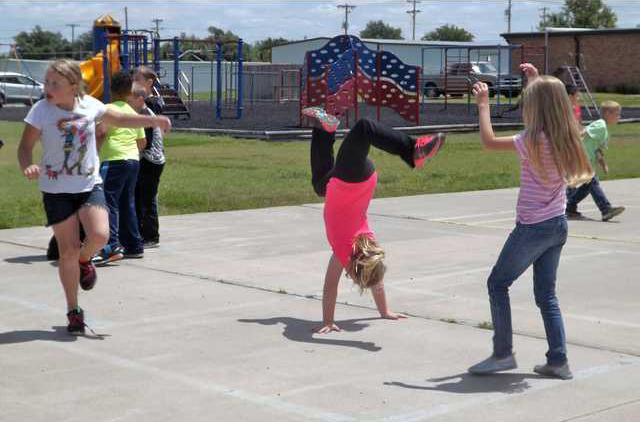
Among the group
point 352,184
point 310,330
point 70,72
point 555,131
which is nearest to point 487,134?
point 555,131

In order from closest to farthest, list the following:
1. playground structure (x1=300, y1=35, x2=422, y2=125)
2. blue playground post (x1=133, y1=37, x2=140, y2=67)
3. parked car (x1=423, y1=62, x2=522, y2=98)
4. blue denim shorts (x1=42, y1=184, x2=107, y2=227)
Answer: blue denim shorts (x1=42, y1=184, x2=107, y2=227) < playground structure (x1=300, y1=35, x2=422, y2=125) < blue playground post (x1=133, y1=37, x2=140, y2=67) < parked car (x1=423, y1=62, x2=522, y2=98)

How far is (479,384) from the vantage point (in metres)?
5.90

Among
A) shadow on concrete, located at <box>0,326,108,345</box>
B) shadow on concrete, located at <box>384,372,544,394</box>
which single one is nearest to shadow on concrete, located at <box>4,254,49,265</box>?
shadow on concrete, located at <box>0,326,108,345</box>

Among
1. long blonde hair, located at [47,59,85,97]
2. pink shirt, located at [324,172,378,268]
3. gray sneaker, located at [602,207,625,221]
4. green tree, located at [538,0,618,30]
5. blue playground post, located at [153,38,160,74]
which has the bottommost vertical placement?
gray sneaker, located at [602,207,625,221]

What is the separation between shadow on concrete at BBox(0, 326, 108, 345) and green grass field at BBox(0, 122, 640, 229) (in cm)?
512

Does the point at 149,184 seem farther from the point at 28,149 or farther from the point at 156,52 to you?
the point at 156,52

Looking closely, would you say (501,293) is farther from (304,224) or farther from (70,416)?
(304,224)

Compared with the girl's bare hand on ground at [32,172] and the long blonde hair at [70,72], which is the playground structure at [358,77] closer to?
the long blonde hair at [70,72]

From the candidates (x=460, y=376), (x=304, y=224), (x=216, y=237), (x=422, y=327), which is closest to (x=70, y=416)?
(x=460, y=376)

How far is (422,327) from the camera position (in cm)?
725

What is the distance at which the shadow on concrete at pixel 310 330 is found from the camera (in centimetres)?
679

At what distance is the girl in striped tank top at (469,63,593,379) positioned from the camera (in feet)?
19.0

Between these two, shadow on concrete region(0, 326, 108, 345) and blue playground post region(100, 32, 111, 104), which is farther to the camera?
blue playground post region(100, 32, 111, 104)

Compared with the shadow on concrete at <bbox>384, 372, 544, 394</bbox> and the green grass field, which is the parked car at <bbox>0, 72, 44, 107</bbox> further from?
the shadow on concrete at <bbox>384, 372, 544, 394</bbox>
